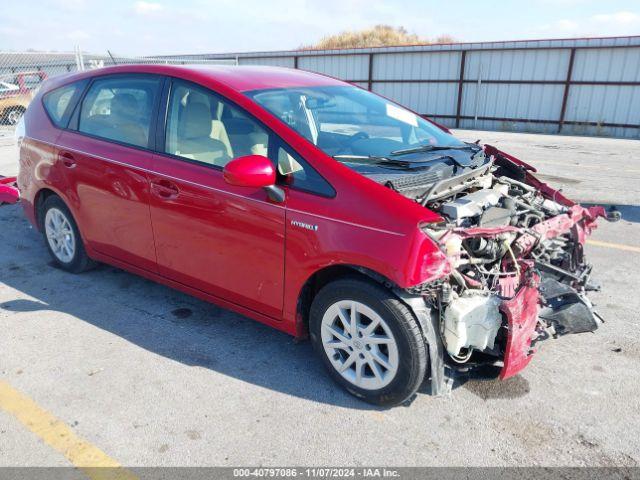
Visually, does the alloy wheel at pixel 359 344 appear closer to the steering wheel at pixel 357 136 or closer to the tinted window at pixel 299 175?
the tinted window at pixel 299 175

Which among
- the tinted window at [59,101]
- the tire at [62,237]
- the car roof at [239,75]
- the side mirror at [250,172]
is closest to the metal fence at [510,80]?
the tinted window at [59,101]

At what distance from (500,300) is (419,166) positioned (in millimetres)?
948

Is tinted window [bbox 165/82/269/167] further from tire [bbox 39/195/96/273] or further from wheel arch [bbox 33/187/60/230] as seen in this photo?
wheel arch [bbox 33/187/60/230]

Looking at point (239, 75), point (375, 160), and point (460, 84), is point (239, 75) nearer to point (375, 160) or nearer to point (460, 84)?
point (375, 160)

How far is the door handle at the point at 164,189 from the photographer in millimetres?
3381

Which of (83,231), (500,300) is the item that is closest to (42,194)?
(83,231)

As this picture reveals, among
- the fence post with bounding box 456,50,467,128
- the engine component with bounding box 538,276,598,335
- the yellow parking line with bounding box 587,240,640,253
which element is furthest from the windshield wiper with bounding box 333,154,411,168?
the fence post with bounding box 456,50,467,128

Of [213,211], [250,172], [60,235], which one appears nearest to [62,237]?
[60,235]

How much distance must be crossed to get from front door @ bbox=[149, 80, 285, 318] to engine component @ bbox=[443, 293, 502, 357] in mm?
988

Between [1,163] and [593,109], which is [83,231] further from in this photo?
[593,109]

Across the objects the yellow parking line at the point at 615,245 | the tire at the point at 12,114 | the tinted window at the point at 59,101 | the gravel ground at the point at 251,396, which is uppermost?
the tinted window at the point at 59,101

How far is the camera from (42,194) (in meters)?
4.59

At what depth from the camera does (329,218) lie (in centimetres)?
275

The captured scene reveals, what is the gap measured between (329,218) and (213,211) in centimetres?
85
